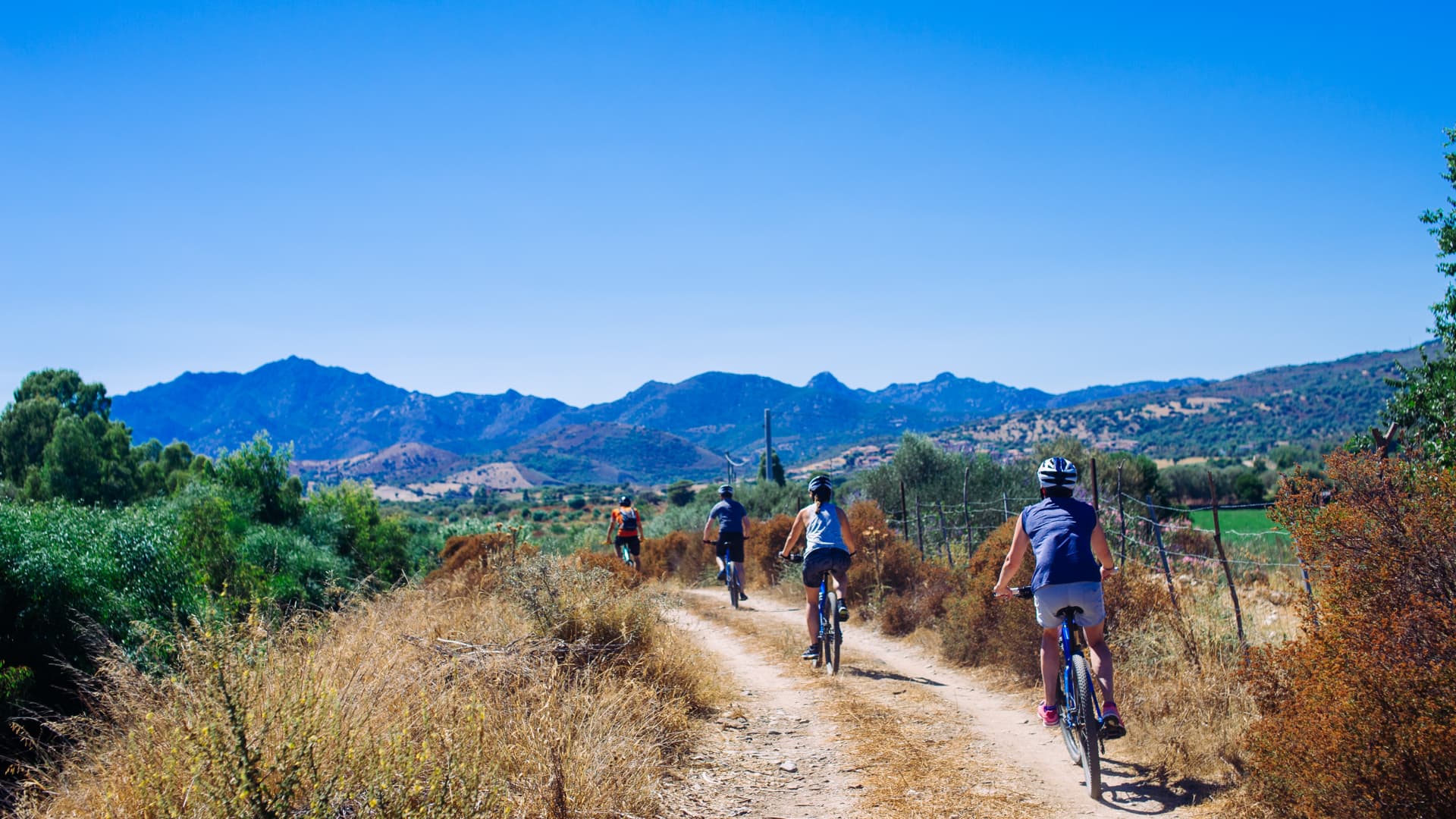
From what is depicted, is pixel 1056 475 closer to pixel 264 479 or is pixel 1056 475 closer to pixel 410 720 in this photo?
pixel 410 720

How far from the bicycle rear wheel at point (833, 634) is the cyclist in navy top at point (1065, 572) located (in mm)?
3145

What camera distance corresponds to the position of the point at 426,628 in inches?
305

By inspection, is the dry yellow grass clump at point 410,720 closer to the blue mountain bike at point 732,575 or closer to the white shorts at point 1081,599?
the white shorts at point 1081,599

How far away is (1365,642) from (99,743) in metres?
7.03

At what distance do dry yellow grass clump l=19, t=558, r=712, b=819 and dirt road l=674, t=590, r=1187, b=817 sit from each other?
30.6 inches

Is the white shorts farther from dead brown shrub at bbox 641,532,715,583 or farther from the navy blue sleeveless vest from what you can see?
dead brown shrub at bbox 641,532,715,583

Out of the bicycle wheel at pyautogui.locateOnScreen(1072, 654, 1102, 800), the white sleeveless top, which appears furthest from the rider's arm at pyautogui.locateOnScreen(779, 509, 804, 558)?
the bicycle wheel at pyautogui.locateOnScreen(1072, 654, 1102, 800)

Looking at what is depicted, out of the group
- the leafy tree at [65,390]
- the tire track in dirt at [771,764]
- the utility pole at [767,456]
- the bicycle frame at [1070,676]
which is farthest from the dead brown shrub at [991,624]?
the leafy tree at [65,390]

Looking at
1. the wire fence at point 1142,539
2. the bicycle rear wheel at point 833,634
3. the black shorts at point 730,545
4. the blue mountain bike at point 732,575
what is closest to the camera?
the bicycle rear wheel at point 833,634

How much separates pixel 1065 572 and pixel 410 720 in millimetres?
3815

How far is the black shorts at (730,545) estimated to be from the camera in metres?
14.5

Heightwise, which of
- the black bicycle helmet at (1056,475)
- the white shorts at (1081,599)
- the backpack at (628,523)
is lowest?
the backpack at (628,523)

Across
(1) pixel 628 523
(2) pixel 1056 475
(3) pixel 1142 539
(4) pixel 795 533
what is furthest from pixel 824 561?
(3) pixel 1142 539

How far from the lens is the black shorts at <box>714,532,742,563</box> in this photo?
1454 cm
